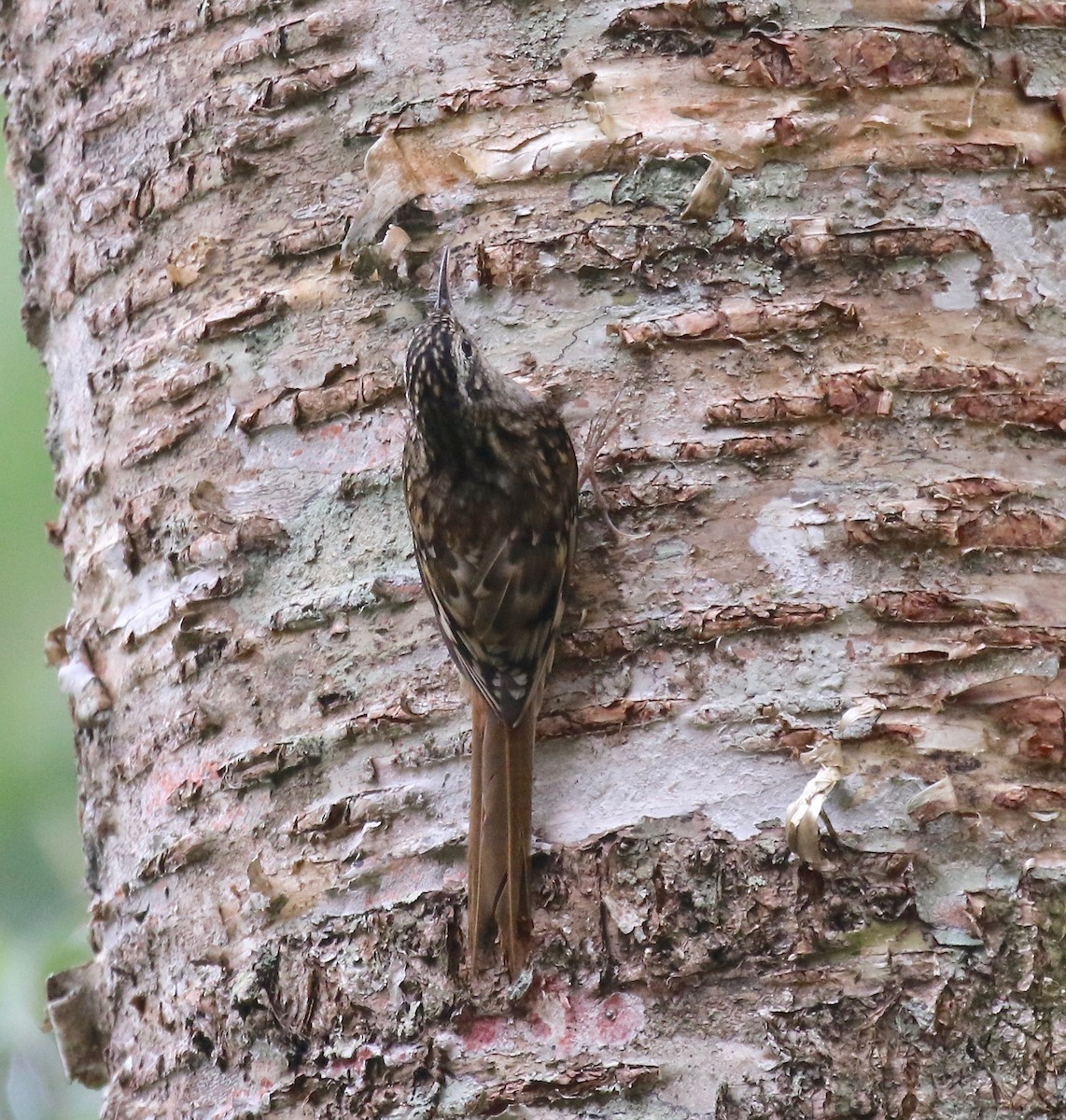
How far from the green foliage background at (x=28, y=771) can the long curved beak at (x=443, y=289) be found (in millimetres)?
1704

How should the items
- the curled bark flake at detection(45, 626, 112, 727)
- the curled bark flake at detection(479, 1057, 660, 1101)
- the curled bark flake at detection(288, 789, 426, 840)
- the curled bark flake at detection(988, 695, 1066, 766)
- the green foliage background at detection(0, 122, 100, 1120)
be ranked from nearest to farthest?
the curled bark flake at detection(479, 1057, 660, 1101), the curled bark flake at detection(988, 695, 1066, 766), the curled bark flake at detection(288, 789, 426, 840), the curled bark flake at detection(45, 626, 112, 727), the green foliage background at detection(0, 122, 100, 1120)


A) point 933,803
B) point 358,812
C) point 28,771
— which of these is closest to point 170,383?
point 358,812

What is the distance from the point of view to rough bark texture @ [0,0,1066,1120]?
1706 mm

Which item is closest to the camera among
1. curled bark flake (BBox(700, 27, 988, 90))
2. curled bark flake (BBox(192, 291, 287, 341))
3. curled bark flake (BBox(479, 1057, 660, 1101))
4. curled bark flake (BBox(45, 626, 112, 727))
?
curled bark flake (BBox(479, 1057, 660, 1101))

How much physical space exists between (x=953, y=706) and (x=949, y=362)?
42 cm

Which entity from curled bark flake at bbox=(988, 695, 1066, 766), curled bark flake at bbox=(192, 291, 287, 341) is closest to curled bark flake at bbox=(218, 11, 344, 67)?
curled bark flake at bbox=(192, 291, 287, 341)

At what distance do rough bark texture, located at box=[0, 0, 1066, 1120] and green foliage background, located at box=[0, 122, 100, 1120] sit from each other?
4.22 ft

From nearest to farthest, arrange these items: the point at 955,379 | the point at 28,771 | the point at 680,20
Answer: the point at 955,379, the point at 680,20, the point at 28,771

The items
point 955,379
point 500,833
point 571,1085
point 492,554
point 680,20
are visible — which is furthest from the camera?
point 492,554

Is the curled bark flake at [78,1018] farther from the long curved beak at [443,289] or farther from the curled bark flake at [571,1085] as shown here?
the long curved beak at [443,289]

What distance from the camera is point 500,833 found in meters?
1.82

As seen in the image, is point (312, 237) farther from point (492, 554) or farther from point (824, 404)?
point (824, 404)

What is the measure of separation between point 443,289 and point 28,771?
2.11 metres

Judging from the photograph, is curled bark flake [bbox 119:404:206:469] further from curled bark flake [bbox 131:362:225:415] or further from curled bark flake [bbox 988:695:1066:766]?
curled bark flake [bbox 988:695:1066:766]
